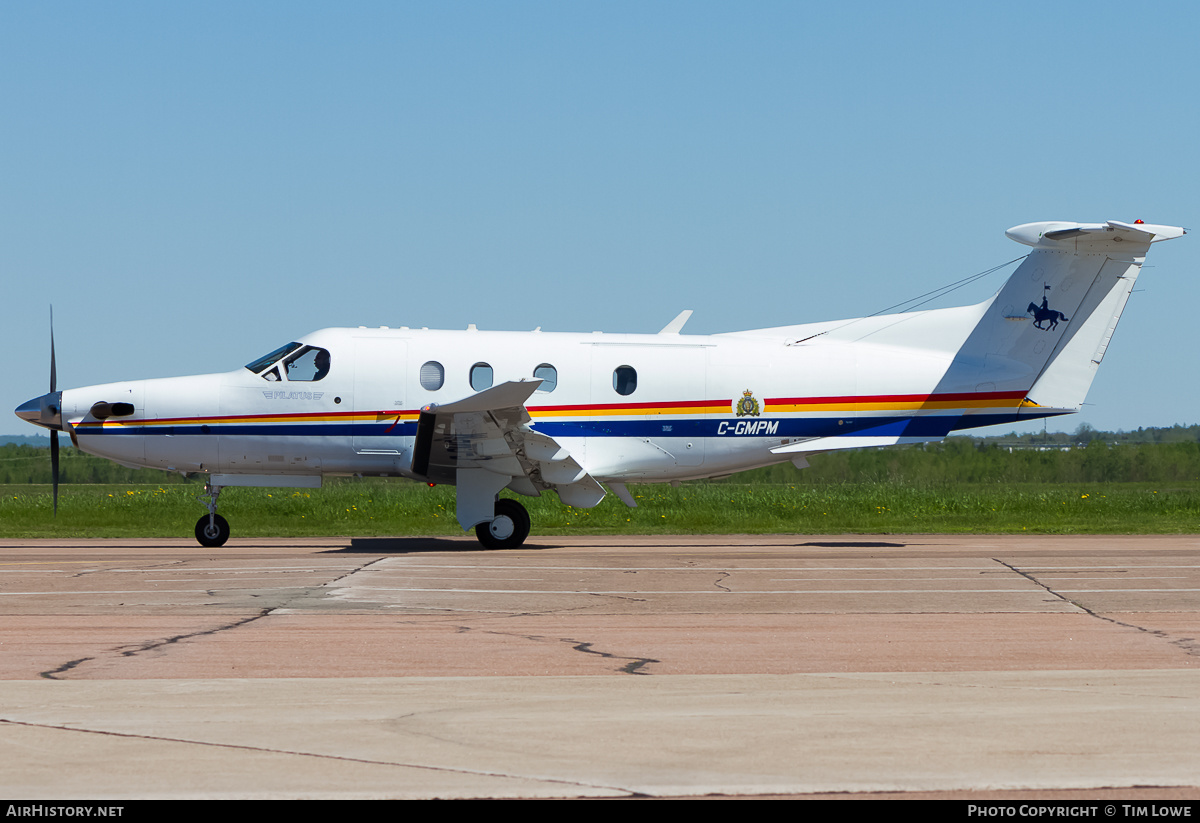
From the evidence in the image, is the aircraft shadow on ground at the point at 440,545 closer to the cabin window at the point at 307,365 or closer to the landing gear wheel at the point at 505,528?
the landing gear wheel at the point at 505,528

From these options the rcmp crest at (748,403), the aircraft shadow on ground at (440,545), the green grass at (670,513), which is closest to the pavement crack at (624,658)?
the aircraft shadow on ground at (440,545)

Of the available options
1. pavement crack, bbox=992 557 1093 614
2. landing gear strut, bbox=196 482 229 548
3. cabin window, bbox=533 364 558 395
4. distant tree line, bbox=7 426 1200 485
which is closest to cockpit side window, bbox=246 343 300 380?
landing gear strut, bbox=196 482 229 548

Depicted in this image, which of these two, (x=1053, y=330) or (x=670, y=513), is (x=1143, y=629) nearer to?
(x=1053, y=330)

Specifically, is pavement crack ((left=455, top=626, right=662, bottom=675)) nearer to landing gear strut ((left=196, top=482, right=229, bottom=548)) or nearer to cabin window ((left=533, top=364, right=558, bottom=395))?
cabin window ((left=533, top=364, right=558, bottom=395))

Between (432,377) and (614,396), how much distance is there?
3008mm

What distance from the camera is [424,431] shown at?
17281mm

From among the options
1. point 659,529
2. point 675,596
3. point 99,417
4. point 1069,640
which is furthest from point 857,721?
point 659,529

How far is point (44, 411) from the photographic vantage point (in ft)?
59.4

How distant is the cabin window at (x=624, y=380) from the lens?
1864 cm

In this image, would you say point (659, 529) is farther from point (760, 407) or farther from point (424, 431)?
point (424, 431)

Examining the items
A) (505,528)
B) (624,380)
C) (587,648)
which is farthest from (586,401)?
(587,648)

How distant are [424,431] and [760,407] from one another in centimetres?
566

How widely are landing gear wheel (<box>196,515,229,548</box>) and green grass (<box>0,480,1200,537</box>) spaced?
4111 mm

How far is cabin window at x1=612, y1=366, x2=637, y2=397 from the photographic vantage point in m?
18.6
